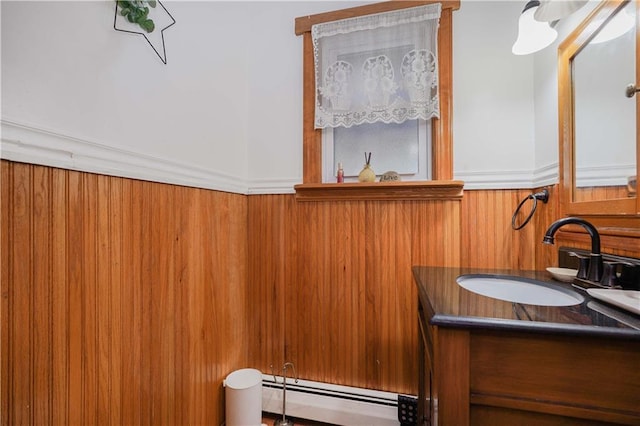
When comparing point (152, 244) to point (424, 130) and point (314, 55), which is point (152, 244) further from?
point (424, 130)

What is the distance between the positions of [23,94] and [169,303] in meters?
0.75

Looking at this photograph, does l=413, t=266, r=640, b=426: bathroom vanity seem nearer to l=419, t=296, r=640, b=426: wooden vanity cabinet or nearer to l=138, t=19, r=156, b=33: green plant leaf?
l=419, t=296, r=640, b=426: wooden vanity cabinet

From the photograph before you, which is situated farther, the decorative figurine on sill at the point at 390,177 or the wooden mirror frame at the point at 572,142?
the decorative figurine on sill at the point at 390,177

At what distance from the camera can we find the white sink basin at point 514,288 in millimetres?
855

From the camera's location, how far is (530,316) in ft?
1.90

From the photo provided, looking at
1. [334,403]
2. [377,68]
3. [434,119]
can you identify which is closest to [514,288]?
[434,119]

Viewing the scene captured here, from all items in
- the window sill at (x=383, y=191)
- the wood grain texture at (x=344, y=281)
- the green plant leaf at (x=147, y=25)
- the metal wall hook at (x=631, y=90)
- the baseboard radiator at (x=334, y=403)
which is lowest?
the baseboard radiator at (x=334, y=403)

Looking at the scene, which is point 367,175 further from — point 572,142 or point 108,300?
point 108,300

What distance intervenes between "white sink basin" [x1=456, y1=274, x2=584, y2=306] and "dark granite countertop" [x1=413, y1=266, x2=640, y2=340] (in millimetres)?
125

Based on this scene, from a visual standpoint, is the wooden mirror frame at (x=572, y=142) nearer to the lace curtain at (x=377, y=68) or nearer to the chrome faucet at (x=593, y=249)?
the chrome faucet at (x=593, y=249)

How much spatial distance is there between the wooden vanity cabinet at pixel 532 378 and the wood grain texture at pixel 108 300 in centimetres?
91

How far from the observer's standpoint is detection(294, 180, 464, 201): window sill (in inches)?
51.8

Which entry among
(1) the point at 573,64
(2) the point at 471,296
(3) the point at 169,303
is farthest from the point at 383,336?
(1) the point at 573,64

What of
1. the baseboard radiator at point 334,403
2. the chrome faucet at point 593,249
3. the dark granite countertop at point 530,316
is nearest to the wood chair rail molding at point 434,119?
the chrome faucet at point 593,249
